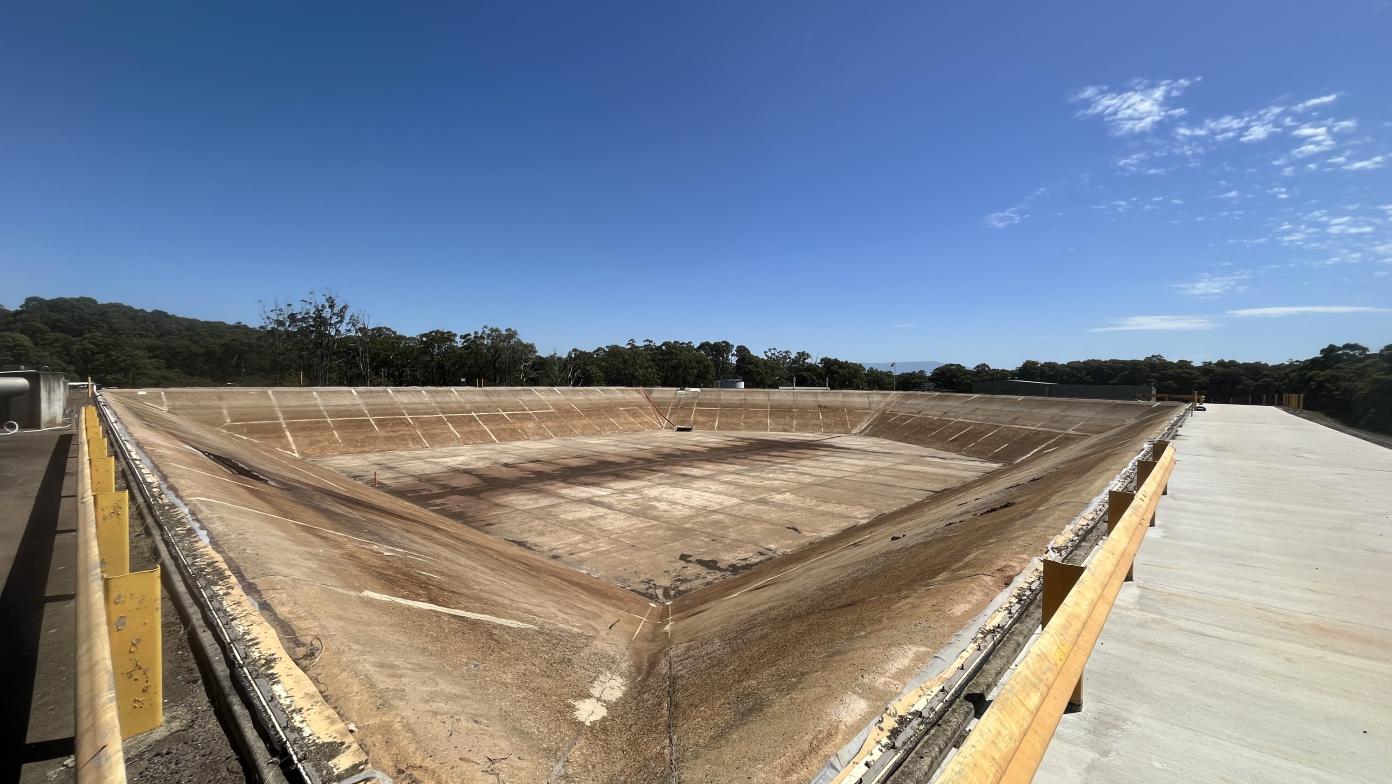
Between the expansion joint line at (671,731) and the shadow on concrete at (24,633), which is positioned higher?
the shadow on concrete at (24,633)

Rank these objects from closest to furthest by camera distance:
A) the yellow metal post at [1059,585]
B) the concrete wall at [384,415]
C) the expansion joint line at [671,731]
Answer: the yellow metal post at [1059,585], the expansion joint line at [671,731], the concrete wall at [384,415]

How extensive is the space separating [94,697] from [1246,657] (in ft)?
20.3

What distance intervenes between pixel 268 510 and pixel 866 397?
45360 mm

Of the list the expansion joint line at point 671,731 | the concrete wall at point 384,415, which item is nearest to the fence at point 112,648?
the expansion joint line at point 671,731

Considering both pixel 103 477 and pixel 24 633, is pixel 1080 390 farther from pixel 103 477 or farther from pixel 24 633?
pixel 24 633

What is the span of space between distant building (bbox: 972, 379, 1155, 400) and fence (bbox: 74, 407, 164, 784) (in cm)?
4506

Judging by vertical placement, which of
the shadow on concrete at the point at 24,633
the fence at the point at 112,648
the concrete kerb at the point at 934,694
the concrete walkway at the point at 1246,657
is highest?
the fence at the point at 112,648

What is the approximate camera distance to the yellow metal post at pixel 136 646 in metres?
2.58

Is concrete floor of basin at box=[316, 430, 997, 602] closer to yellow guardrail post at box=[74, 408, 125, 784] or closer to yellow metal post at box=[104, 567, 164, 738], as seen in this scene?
yellow metal post at box=[104, 567, 164, 738]

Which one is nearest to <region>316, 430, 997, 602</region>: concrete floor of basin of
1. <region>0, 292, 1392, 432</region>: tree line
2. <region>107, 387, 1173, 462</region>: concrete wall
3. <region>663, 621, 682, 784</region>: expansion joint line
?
<region>107, 387, 1173, 462</region>: concrete wall

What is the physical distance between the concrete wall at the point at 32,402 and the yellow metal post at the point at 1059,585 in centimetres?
2760

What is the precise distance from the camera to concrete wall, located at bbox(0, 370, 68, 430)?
17250 mm

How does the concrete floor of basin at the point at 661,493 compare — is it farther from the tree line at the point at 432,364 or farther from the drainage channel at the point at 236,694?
the tree line at the point at 432,364

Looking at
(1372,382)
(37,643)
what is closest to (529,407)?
(37,643)
